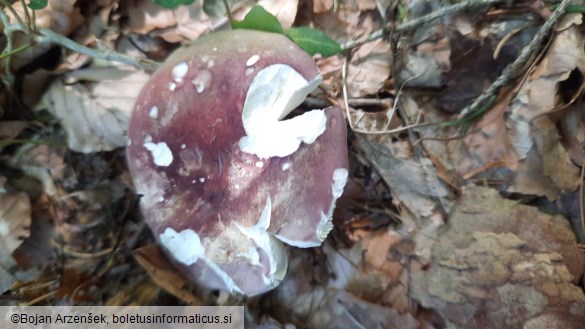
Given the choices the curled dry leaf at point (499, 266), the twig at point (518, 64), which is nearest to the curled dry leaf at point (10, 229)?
the curled dry leaf at point (499, 266)

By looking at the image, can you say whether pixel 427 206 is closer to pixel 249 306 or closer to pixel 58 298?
pixel 249 306

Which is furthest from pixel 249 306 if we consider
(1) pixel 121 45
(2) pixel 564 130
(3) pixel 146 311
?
(2) pixel 564 130

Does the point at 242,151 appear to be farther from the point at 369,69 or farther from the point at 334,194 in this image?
the point at 369,69

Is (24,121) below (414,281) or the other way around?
the other way around

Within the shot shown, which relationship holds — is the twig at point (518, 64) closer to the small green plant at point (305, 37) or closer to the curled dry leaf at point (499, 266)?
the curled dry leaf at point (499, 266)

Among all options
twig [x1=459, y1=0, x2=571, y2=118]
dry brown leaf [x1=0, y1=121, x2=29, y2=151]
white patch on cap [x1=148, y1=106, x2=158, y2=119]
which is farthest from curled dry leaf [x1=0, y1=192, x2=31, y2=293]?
twig [x1=459, y1=0, x2=571, y2=118]
